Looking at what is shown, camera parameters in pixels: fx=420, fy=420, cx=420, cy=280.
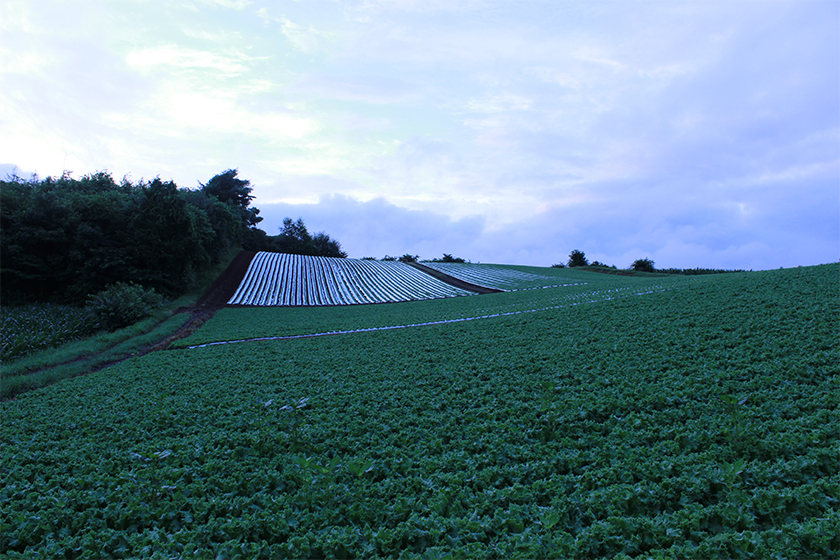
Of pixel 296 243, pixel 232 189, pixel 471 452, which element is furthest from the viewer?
pixel 296 243

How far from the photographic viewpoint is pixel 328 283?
97.1 feet

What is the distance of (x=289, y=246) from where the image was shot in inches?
2009

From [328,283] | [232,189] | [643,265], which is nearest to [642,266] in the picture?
[643,265]

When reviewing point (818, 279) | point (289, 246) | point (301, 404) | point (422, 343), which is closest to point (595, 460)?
point (301, 404)

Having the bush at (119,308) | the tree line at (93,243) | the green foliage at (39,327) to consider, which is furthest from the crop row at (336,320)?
the tree line at (93,243)

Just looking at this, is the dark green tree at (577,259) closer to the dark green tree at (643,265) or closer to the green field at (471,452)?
the dark green tree at (643,265)

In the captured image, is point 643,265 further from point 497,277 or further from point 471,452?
point 471,452

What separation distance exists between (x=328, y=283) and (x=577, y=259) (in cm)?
2743

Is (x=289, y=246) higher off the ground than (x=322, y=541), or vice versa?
(x=289, y=246)

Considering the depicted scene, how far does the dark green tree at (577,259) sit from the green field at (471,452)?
36155mm

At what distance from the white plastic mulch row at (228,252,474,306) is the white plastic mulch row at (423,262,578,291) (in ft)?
7.81

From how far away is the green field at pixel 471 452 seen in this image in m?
3.26

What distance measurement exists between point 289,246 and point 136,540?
164 ft

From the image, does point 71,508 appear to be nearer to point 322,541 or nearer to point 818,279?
point 322,541
